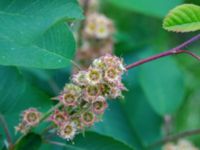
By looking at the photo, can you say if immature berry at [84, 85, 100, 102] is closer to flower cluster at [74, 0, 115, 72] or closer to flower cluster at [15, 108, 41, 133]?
flower cluster at [15, 108, 41, 133]

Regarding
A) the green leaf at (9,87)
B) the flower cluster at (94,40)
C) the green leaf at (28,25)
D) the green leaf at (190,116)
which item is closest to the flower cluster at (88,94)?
the green leaf at (28,25)

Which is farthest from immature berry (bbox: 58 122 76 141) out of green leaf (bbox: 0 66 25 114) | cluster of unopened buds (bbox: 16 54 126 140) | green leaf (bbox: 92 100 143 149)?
green leaf (bbox: 92 100 143 149)

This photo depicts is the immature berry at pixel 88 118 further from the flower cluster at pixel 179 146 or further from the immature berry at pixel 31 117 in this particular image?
the flower cluster at pixel 179 146

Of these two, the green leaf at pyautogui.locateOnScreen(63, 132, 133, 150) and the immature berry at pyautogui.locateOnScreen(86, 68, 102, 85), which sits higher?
the immature berry at pyautogui.locateOnScreen(86, 68, 102, 85)

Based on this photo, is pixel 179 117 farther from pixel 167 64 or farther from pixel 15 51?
pixel 15 51

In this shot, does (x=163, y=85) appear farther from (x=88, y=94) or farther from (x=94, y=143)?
(x=88, y=94)

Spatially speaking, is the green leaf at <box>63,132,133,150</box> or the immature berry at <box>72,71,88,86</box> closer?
the immature berry at <box>72,71,88,86</box>

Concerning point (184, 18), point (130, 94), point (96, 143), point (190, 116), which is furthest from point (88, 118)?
point (190, 116)
